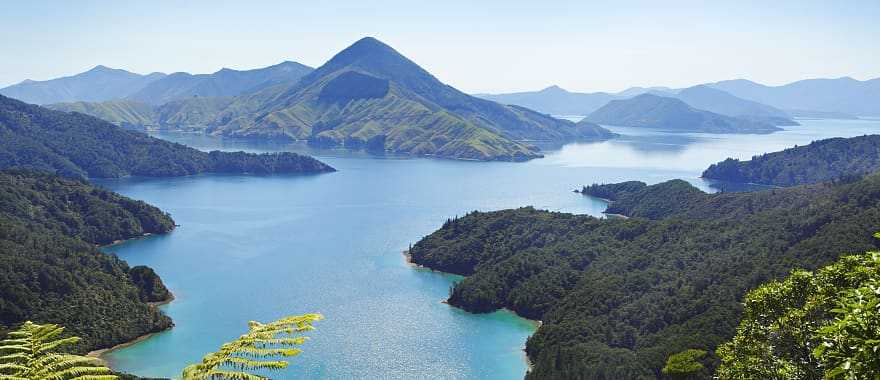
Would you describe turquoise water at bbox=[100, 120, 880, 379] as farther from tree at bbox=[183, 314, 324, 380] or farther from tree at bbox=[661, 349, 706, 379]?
tree at bbox=[183, 314, 324, 380]

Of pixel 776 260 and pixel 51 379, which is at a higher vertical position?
pixel 51 379

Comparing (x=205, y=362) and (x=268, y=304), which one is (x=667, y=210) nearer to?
(x=268, y=304)

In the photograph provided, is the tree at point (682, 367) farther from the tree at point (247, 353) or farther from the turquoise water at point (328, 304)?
the turquoise water at point (328, 304)

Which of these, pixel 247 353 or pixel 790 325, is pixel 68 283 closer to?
pixel 247 353

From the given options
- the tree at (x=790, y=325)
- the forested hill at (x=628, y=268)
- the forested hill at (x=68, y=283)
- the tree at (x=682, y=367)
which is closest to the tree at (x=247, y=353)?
the tree at (x=790, y=325)

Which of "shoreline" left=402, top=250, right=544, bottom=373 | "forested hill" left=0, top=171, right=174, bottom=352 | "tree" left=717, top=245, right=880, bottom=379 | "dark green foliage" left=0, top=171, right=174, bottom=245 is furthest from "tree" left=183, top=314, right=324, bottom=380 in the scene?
"dark green foliage" left=0, top=171, right=174, bottom=245

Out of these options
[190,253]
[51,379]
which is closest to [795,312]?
[51,379]

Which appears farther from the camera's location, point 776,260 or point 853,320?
point 776,260

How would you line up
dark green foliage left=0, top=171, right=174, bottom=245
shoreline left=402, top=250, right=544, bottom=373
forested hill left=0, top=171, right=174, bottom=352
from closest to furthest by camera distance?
shoreline left=402, top=250, right=544, bottom=373 < forested hill left=0, top=171, right=174, bottom=352 < dark green foliage left=0, top=171, right=174, bottom=245
